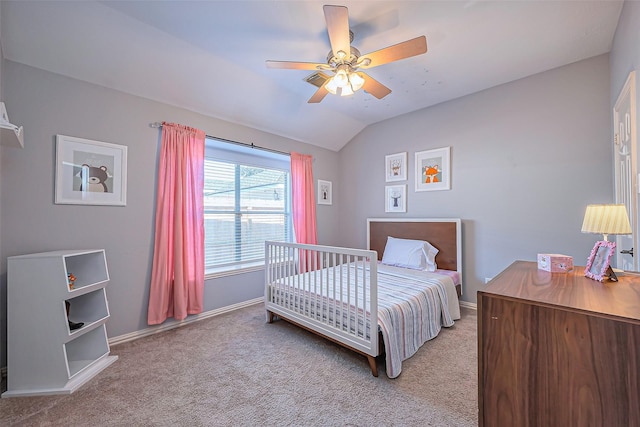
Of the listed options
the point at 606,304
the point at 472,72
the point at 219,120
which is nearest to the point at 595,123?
the point at 472,72

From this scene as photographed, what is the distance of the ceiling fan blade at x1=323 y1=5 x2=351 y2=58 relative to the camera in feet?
4.75

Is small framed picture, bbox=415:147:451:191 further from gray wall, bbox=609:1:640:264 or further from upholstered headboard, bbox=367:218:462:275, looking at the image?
gray wall, bbox=609:1:640:264

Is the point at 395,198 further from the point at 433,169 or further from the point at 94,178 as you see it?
the point at 94,178

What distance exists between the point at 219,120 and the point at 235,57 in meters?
0.84

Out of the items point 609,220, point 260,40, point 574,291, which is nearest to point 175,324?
point 260,40

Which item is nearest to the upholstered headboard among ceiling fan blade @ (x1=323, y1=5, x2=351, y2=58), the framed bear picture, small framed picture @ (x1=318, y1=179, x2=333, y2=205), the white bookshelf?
small framed picture @ (x1=318, y1=179, x2=333, y2=205)

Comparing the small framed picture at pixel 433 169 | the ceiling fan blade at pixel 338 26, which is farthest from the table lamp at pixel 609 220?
the small framed picture at pixel 433 169

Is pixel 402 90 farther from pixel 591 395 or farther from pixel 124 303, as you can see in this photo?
pixel 124 303

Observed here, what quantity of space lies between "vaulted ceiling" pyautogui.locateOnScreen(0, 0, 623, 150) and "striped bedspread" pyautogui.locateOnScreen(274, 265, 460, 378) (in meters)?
1.99

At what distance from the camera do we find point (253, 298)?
346 centimetres

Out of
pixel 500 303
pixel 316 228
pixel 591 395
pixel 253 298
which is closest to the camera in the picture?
pixel 591 395

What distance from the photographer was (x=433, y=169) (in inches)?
135

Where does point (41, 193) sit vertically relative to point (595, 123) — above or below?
below

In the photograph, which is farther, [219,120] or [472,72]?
[219,120]
